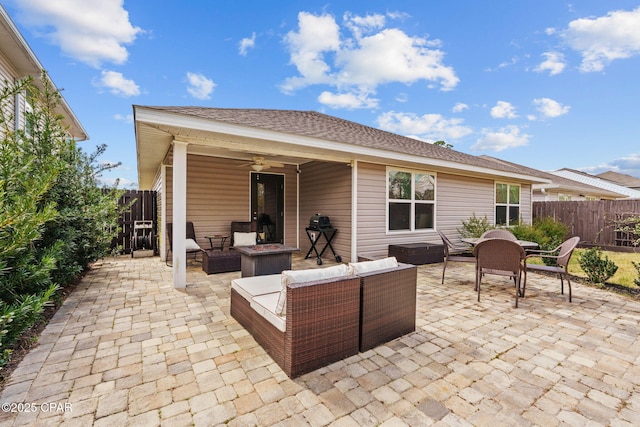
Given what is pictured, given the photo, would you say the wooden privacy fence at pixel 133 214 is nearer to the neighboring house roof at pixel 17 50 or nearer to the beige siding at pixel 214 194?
the beige siding at pixel 214 194

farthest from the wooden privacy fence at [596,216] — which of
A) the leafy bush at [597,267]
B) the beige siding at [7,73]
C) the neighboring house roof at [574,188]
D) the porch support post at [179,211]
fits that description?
the beige siding at [7,73]

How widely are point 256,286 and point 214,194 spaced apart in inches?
182

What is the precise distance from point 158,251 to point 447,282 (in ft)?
23.8

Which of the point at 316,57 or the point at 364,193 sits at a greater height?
the point at 316,57

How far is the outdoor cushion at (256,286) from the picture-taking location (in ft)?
9.02

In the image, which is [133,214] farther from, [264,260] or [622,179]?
[622,179]

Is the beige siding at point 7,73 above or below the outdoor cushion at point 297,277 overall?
above

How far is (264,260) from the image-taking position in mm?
4023

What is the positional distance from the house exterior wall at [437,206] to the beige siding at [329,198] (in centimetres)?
30

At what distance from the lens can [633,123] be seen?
1579 cm

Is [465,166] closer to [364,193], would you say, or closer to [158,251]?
[364,193]

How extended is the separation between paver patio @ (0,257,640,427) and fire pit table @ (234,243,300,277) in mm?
742

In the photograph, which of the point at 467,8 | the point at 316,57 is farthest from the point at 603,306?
the point at 316,57

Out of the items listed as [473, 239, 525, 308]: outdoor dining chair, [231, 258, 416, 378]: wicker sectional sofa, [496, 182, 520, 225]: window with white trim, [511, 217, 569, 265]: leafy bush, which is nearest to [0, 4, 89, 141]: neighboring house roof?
[231, 258, 416, 378]: wicker sectional sofa
